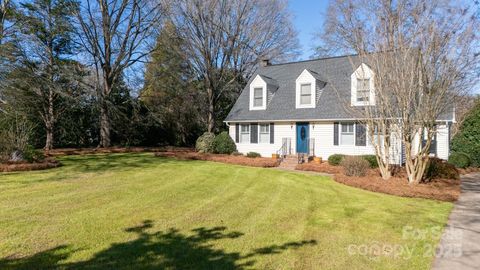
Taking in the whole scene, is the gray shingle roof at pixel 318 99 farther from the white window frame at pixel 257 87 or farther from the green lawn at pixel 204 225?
the green lawn at pixel 204 225

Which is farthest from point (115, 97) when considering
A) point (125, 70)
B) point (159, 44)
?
point (159, 44)

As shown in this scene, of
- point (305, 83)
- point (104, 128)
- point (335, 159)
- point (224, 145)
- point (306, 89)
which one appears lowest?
point (335, 159)

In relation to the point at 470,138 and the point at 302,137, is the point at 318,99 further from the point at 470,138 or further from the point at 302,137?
the point at 470,138

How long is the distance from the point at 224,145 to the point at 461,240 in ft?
52.0

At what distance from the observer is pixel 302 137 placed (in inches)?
709

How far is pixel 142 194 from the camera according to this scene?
7.98 m

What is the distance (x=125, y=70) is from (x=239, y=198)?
72.2 feet

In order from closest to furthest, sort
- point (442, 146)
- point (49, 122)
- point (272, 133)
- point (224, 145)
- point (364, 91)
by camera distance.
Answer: point (364, 91), point (442, 146), point (272, 133), point (224, 145), point (49, 122)

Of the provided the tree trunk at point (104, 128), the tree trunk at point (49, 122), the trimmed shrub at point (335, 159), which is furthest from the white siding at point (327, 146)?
the tree trunk at point (49, 122)

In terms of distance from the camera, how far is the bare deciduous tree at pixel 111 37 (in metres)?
23.5

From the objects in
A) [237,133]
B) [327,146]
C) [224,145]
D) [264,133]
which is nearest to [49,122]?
[224,145]

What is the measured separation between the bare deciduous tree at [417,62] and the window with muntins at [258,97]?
971 cm

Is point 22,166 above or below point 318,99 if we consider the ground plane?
below

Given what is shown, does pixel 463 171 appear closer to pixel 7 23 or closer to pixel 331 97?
pixel 331 97
